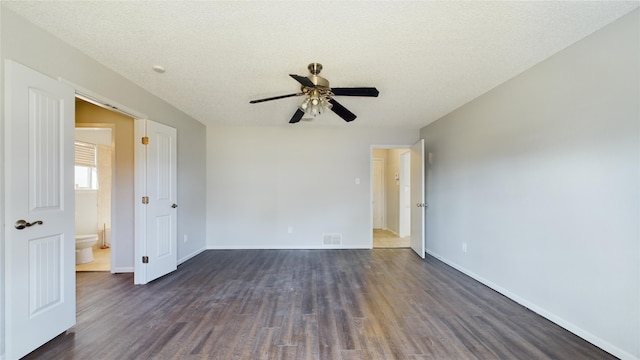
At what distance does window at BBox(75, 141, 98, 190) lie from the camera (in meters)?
4.56

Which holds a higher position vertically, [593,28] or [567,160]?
[593,28]

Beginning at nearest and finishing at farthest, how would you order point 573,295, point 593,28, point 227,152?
point 593,28 < point 573,295 < point 227,152

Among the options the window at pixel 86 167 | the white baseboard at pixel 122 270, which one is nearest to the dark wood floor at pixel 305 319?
the white baseboard at pixel 122 270

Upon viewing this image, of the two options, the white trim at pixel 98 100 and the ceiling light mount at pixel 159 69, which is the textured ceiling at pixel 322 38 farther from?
the white trim at pixel 98 100

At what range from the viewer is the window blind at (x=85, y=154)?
4.51 metres

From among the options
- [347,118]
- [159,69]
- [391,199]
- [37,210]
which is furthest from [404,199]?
[37,210]

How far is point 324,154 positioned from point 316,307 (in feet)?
9.89

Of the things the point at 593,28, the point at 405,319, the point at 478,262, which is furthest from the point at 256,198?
the point at 593,28

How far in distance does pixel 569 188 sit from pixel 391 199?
4.71 m

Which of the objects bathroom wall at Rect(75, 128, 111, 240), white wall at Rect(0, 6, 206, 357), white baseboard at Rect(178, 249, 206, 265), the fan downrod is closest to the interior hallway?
white baseboard at Rect(178, 249, 206, 265)

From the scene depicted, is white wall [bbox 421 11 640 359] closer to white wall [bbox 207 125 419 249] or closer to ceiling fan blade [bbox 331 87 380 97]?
ceiling fan blade [bbox 331 87 380 97]

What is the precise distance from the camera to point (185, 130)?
408 centimetres

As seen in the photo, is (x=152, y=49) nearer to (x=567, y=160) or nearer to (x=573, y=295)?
(x=567, y=160)

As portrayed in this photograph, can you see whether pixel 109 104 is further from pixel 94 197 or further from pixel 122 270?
pixel 94 197
